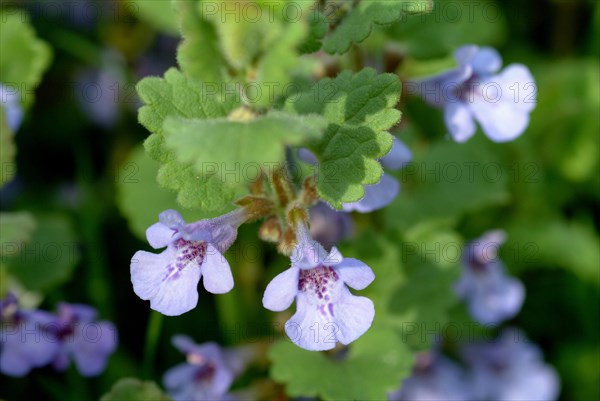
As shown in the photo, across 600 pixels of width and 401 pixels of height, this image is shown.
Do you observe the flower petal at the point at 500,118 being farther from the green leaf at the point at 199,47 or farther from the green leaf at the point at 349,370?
the green leaf at the point at 199,47

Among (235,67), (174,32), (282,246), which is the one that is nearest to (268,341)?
(282,246)

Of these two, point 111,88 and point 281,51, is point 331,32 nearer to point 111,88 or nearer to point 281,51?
point 281,51

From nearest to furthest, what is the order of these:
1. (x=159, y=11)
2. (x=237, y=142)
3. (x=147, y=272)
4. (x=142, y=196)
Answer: (x=237, y=142) → (x=147, y=272) → (x=142, y=196) → (x=159, y=11)

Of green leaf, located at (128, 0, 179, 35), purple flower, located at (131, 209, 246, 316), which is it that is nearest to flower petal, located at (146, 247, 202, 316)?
purple flower, located at (131, 209, 246, 316)

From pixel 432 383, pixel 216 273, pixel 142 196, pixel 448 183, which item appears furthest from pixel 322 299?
pixel 448 183

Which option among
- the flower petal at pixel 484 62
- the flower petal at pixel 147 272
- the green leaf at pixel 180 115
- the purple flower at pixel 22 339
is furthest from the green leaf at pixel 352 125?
the purple flower at pixel 22 339

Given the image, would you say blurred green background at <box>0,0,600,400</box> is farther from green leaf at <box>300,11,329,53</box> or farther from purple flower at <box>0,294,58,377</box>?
green leaf at <box>300,11,329,53</box>

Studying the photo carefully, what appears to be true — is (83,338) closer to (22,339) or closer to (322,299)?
(22,339)
